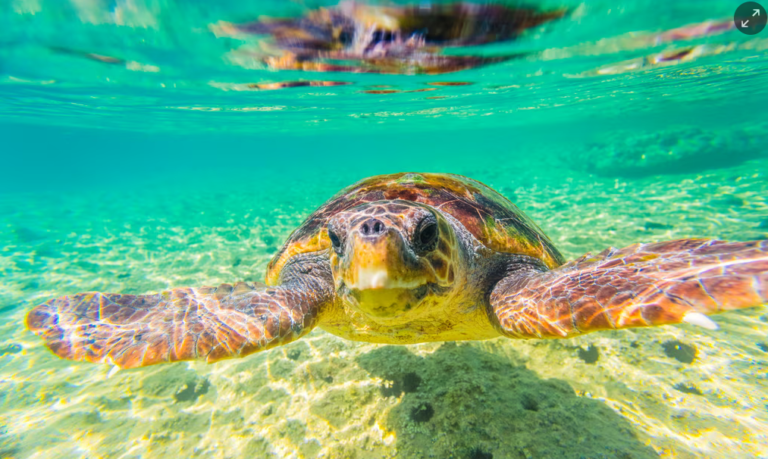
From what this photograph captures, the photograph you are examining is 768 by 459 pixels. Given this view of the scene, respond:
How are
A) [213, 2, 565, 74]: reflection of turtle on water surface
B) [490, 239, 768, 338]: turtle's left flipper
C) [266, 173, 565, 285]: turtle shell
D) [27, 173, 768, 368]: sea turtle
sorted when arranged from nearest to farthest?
[490, 239, 768, 338]: turtle's left flipper
[27, 173, 768, 368]: sea turtle
[266, 173, 565, 285]: turtle shell
[213, 2, 565, 74]: reflection of turtle on water surface

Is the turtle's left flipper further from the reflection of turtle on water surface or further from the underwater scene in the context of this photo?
the reflection of turtle on water surface

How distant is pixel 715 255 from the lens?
6.15 ft

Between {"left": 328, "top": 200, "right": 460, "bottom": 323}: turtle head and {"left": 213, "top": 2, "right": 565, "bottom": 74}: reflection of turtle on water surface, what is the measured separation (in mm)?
6690

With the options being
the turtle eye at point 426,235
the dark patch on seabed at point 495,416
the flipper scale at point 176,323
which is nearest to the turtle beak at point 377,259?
the turtle eye at point 426,235

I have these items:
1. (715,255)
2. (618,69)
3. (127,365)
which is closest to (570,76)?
(618,69)

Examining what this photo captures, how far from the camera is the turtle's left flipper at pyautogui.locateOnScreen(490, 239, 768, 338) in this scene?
1606 millimetres

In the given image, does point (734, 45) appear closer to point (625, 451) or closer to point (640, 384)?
point (640, 384)

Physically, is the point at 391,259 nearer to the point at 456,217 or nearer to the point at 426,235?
the point at 426,235

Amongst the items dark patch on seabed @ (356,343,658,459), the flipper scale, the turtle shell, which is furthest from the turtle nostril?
dark patch on seabed @ (356,343,658,459)

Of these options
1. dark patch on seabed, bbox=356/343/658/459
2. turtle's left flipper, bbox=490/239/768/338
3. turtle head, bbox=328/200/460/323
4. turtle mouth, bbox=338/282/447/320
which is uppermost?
turtle head, bbox=328/200/460/323

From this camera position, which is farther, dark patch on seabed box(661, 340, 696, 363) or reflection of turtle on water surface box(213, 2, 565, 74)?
reflection of turtle on water surface box(213, 2, 565, 74)

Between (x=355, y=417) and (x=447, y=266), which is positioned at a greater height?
(x=447, y=266)

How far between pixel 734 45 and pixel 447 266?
17.7 metres

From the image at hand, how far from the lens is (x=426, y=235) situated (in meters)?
1.89
